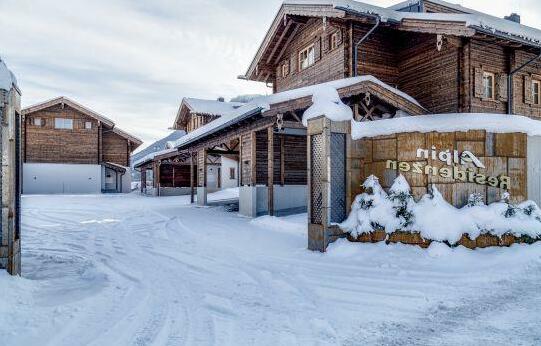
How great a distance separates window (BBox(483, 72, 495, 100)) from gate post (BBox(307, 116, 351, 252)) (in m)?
8.38

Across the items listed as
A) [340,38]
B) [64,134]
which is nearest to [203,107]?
[64,134]

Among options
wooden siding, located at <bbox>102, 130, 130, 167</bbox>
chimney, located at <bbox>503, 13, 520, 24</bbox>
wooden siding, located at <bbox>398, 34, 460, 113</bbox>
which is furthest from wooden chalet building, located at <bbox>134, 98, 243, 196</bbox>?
chimney, located at <bbox>503, 13, 520, 24</bbox>

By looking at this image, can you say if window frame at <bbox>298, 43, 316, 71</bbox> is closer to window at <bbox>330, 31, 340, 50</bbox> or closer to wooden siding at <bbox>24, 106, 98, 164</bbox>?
window at <bbox>330, 31, 340, 50</bbox>

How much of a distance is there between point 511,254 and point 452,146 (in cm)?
239

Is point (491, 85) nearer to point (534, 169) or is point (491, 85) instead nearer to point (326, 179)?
point (534, 169)

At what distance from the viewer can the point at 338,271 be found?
5.91 meters

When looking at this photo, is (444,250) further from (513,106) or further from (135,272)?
(513,106)

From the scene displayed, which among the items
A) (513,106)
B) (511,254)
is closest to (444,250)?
(511,254)

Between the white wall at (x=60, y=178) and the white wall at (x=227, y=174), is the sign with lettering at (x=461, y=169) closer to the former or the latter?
the white wall at (x=227, y=174)

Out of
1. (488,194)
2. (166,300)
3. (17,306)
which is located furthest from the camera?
(488,194)

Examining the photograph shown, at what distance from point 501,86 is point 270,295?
528 inches

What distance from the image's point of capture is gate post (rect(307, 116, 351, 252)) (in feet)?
24.2

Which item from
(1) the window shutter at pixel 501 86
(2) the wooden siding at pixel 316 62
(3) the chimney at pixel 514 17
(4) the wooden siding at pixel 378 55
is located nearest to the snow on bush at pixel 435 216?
(2) the wooden siding at pixel 316 62

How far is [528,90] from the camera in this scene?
14031 millimetres
